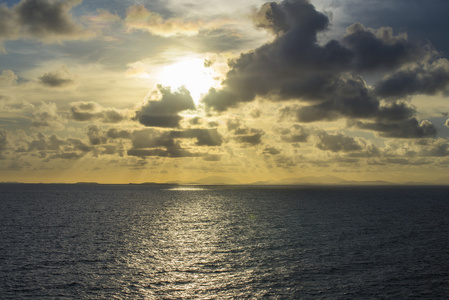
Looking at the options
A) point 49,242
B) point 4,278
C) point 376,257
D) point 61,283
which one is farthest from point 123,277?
point 376,257

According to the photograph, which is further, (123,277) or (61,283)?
(123,277)

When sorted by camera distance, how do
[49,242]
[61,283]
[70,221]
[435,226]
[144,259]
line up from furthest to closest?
[70,221]
[435,226]
[49,242]
[144,259]
[61,283]

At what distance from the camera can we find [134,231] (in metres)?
94.1

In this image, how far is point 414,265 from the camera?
56.5m

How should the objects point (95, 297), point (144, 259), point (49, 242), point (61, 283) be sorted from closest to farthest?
point (95, 297) → point (61, 283) → point (144, 259) → point (49, 242)

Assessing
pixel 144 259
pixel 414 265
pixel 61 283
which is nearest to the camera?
pixel 61 283

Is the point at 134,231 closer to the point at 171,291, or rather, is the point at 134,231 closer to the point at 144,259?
the point at 144,259

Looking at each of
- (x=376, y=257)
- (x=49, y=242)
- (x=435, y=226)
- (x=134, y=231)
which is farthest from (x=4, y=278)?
(x=435, y=226)

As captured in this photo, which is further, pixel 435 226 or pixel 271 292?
pixel 435 226

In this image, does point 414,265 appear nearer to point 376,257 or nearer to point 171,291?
point 376,257

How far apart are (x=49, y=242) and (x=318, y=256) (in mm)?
54907

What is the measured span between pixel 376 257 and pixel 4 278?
58.7 metres

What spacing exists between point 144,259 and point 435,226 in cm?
8611

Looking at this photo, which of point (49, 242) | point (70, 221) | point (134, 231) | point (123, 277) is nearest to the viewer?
point (123, 277)
